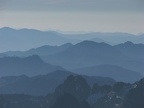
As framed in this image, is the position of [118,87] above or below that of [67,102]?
below

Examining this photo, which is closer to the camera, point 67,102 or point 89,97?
point 67,102

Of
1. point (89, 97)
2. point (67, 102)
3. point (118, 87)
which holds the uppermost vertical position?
point (67, 102)

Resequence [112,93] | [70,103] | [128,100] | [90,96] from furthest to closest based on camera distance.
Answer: [90,96] → [112,93] → [128,100] → [70,103]

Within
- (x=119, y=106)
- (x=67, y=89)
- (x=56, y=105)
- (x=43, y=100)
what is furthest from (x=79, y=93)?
(x=56, y=105)

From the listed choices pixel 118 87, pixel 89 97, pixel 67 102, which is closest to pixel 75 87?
pixel 89 97

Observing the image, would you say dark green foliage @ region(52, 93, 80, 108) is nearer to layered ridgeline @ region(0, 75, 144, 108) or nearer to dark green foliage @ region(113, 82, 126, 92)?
layered ridgeline @ region(0, 75, 144, 108)

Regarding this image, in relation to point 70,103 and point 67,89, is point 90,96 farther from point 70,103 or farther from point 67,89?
point 70,103

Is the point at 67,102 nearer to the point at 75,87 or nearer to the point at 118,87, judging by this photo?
the point at 75,87

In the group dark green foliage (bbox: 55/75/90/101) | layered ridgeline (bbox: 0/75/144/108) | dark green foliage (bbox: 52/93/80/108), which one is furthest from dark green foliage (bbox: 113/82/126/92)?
dark green foliage (bbox: 52/93/80/108)
